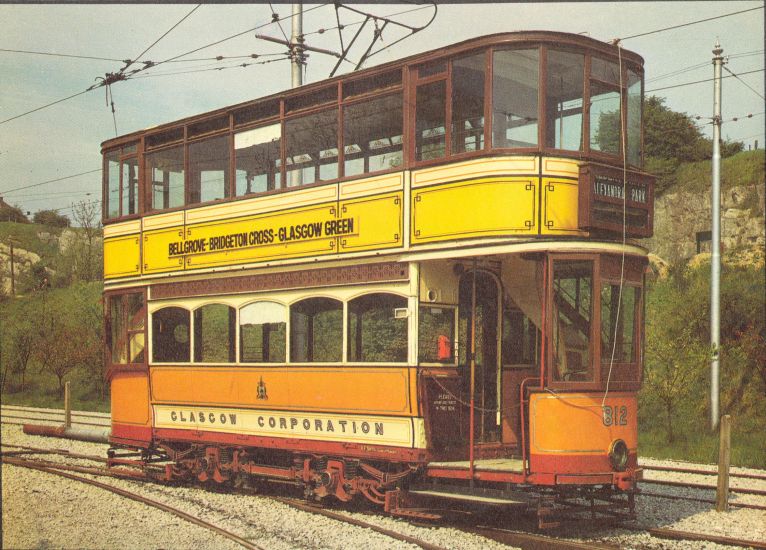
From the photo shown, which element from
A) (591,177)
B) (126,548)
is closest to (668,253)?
(591,177)

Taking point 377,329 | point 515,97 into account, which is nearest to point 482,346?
point 377,329

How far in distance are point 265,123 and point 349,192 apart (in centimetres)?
180

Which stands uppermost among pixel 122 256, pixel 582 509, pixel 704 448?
pixel 122 256

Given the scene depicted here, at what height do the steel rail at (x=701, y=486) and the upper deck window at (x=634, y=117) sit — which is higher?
the upper deck window at (x=634, y=117)

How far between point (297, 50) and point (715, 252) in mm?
8883

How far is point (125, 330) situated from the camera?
13.5m

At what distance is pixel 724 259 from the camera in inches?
1205

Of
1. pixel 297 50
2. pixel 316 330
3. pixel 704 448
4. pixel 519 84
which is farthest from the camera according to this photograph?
pixel 704 448

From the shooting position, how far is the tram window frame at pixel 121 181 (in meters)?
13.4

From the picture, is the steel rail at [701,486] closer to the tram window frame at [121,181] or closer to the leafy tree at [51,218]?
the tram window frame at [121,181]

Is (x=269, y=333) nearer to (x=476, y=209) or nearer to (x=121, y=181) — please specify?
(x=476, y=209)

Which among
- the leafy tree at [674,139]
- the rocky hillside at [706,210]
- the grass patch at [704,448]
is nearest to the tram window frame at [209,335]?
the grass patch at [704,448]

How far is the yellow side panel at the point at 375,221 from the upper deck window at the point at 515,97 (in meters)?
1.37

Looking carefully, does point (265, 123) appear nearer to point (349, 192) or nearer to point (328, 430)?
point (349, 192)
